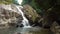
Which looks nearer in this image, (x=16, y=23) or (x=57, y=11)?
(x=57, y=11)

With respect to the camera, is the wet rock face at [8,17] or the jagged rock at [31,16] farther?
the jagged rock at [31,16]

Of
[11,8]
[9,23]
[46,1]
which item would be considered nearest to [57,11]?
[46,1]

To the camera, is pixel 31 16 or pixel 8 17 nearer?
pixel 8 17

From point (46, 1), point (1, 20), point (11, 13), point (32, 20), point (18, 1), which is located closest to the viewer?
point (46, 1)

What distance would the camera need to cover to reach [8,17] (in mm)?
23578

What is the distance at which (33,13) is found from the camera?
2834 centimetres

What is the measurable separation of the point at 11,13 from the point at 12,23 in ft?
4.52

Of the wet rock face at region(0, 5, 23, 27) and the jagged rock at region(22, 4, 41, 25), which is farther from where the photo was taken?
the jagged rock at region(22, 4, 41, 25)

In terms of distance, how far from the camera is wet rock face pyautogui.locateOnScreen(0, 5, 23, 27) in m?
22.8

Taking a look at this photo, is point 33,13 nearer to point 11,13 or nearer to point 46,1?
point 11,13

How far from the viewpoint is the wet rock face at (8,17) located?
2284cm

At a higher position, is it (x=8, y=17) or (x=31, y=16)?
(x=8, y=17)

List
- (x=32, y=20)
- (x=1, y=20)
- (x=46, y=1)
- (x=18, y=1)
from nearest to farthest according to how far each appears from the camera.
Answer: (x=46, y=1) → (x=1, y=20) → (x=32, y=20) → (x=18, y=1)

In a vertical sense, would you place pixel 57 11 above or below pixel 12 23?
above
